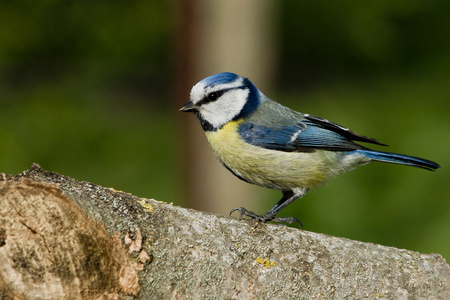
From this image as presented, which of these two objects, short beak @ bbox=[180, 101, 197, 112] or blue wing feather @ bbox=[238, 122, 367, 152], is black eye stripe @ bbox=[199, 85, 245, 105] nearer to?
short beak @ bbox=[180, 101, 197, 112]

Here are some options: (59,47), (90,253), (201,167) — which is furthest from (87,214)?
(59,47)

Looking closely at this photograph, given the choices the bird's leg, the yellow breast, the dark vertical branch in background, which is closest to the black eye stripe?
the yellow breast

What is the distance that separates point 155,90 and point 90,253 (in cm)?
552

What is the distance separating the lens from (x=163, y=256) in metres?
1.85

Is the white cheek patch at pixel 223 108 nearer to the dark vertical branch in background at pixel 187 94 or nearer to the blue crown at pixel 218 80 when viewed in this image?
the blue crown at pixel 218 80

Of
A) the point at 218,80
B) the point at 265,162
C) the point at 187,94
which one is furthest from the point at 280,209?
the point at 187,94

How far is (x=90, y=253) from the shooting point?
1.70m

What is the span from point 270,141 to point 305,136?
187 mm

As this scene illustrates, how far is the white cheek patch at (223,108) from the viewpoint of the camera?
278 centimetres

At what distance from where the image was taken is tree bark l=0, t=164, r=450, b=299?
65.5 inches

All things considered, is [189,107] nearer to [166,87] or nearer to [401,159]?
[401,159]

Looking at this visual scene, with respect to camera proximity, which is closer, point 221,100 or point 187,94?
point 221,100

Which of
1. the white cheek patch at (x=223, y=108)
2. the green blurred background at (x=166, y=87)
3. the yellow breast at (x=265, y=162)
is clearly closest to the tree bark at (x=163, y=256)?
the yellow breast at (x=265, y=162)

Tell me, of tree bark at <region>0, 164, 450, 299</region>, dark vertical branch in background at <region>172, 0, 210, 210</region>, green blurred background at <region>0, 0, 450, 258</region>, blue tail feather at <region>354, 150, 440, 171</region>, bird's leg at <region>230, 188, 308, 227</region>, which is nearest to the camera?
tree bark at <region>0, 164, 450, 299</region>
